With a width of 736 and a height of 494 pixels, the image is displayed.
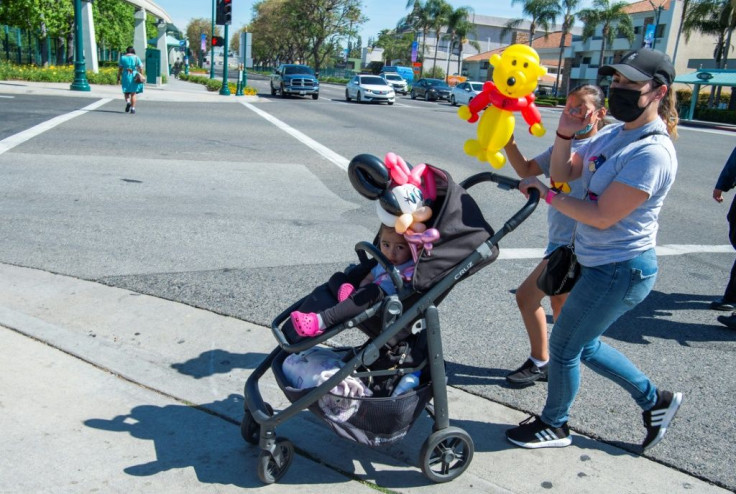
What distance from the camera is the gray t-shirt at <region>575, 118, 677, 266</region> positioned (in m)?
2.64

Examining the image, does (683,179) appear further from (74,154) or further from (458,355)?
(74,154)

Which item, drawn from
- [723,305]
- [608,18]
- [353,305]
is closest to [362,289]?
[353,305]

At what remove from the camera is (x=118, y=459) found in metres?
2.87

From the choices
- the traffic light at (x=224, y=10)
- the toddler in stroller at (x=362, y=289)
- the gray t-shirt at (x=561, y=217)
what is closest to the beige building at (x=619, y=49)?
the traffic light at (x=224, y=10)

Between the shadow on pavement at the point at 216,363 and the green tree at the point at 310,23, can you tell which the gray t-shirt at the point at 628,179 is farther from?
the green tree at the point at 310,23

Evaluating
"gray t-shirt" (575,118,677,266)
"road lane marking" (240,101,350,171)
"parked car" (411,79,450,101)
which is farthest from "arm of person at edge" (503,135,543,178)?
"parked car" (411,79,450,101)

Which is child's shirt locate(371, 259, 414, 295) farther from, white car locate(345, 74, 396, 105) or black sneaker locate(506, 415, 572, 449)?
white car locate(345, 74, 396, 105)

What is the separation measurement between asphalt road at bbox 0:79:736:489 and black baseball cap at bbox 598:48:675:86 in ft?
5.84

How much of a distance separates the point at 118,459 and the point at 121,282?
7.65 feet

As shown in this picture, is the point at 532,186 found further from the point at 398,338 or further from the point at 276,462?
the point at 276,462

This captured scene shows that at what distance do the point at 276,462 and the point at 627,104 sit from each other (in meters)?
2.12

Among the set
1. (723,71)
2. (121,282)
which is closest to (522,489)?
(121,282)

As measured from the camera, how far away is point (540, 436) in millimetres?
3158

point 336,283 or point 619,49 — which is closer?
point 336,283
